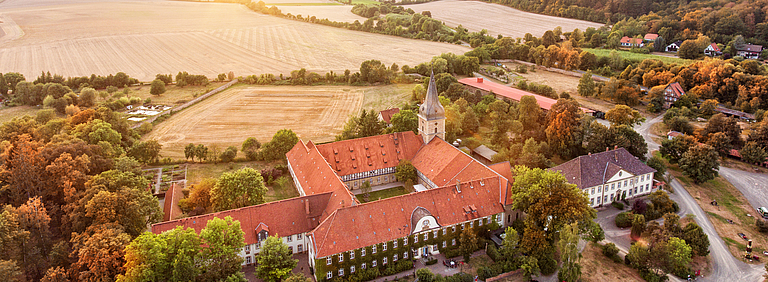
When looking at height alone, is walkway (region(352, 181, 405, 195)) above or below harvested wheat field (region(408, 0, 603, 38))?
below

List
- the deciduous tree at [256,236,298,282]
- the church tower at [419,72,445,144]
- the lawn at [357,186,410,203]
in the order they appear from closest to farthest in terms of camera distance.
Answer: the deciduous tree at [256,236,298,282] < the lawn at [357,186,410,203] < the church tower at [419,72,445,144]

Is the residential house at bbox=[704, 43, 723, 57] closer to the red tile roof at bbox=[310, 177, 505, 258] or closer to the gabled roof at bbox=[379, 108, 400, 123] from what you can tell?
the gabled roof at bbox=[379, 108, 400, 123]

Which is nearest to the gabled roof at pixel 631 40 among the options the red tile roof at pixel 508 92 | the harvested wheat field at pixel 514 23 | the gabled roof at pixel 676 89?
the harvested wheat field at pixel 514 23

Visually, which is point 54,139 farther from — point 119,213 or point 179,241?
point 179,241

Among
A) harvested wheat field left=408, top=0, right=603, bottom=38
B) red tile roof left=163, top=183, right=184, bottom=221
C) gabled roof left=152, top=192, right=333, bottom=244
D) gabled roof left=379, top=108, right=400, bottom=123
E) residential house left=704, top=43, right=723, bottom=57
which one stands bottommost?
red tile roof left=163, top=183, right=184, bottom=221

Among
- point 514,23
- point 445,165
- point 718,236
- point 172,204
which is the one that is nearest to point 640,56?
point 514,23

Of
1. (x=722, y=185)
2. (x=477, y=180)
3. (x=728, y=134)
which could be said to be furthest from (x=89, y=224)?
(x=728, y=134)

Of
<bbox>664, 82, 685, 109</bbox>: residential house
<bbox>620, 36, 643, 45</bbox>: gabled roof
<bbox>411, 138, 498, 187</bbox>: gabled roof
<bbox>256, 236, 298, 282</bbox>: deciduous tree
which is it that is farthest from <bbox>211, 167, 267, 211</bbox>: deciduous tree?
<bbox>620, 36, 643, 45</bbox>: gabled roof
